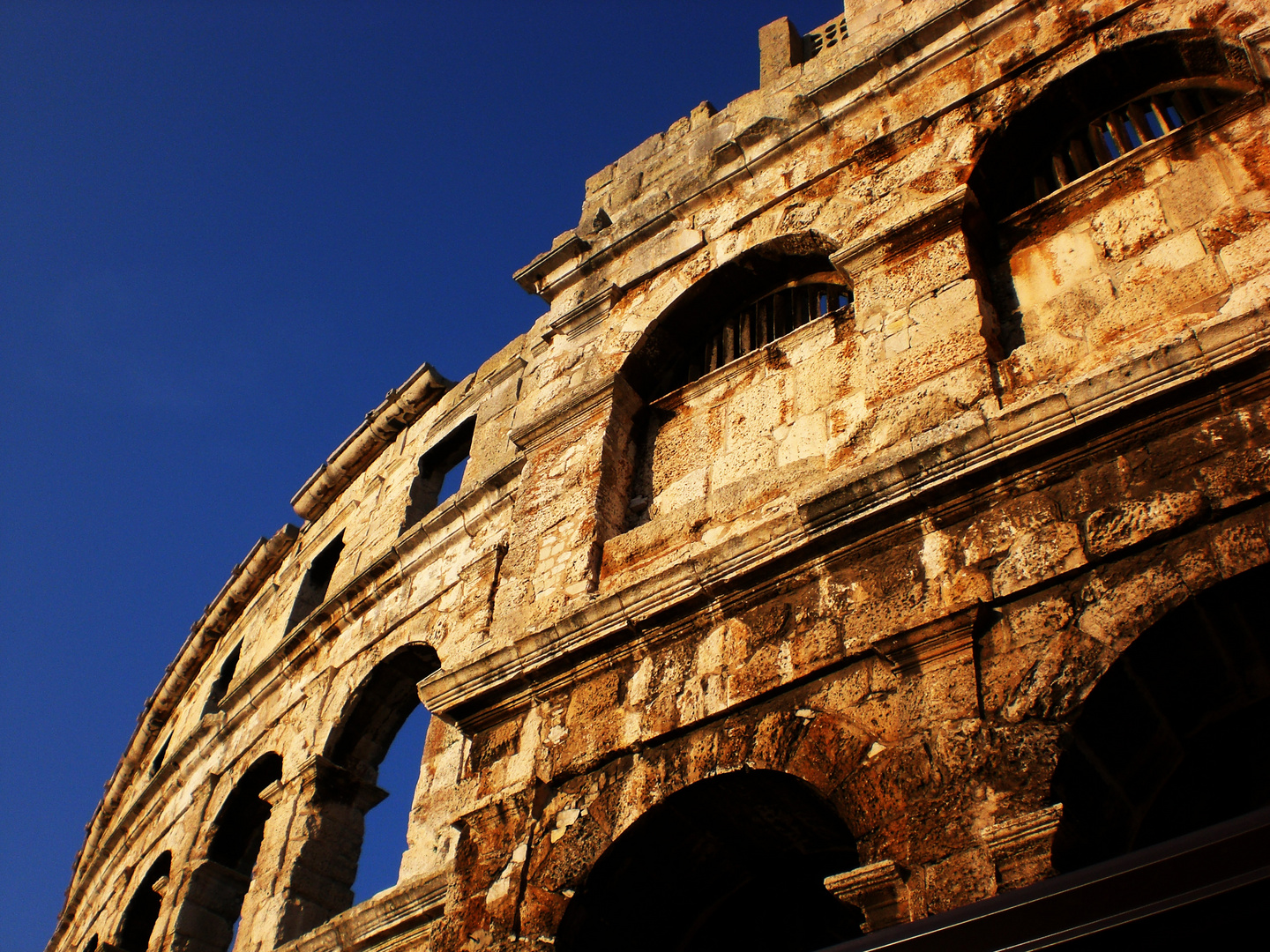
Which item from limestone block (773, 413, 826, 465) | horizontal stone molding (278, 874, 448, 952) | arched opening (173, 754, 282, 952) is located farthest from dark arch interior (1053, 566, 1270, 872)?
arched opening (173, 754, 282, 952)

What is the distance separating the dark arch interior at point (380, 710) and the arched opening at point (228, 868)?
0.84 m

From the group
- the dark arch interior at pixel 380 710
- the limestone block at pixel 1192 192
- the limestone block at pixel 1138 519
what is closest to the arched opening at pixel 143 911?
the dark arch interior at pixel 380 710

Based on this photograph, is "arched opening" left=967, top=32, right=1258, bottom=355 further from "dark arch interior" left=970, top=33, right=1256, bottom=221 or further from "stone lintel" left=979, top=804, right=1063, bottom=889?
"stone lintel" left=979, top=804, right=1063, bottom=889

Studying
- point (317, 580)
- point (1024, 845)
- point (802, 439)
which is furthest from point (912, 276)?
point (317, 580)

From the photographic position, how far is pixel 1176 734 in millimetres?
3637

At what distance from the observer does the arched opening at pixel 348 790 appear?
22.6 ft

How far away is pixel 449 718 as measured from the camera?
5125mm

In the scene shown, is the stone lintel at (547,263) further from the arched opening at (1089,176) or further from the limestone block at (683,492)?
the arched opening at (1089,176)

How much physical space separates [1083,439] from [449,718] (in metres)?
2.98

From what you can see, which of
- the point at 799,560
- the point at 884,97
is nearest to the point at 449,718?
the point at 799,560

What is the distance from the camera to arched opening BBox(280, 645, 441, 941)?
22.6 ft

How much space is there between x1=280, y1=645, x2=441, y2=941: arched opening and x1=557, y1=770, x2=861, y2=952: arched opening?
10.6 ft

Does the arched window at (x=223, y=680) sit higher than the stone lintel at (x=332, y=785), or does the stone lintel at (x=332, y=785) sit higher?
the arched window at (x=223, y=680)

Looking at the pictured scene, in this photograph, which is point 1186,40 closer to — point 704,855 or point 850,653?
point 850,653
